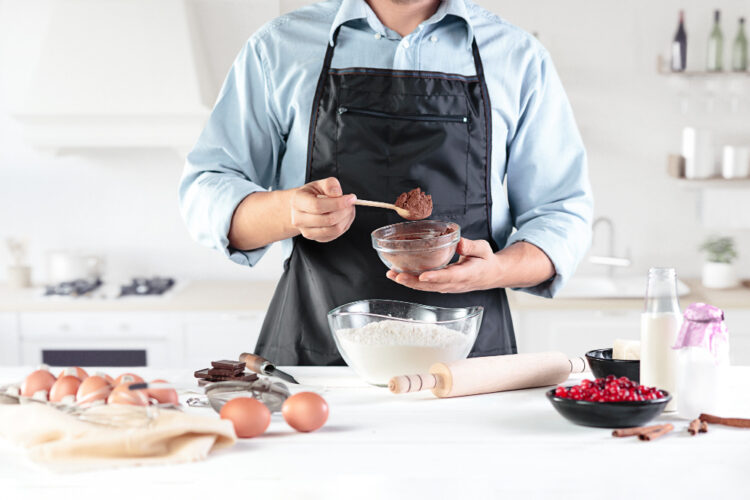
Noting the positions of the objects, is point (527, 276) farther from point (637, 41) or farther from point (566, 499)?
point (637, 41)

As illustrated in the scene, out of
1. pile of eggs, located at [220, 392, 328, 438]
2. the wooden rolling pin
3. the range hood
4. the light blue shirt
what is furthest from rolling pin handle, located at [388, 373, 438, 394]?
the range hood

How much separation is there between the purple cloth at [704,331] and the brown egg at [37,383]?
Answer: 922mm

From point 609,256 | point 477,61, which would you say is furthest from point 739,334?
point 477,61

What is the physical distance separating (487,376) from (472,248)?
26 cm

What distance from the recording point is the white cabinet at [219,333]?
131 inches

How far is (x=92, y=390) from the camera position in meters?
1.21

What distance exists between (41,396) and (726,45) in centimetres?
325

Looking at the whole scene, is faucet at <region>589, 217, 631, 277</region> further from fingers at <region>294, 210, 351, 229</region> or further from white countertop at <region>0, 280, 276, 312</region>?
fingers at <region>294, 210, 351, 229</region>

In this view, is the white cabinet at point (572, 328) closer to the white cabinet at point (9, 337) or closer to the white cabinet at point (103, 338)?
the white cabinet at point (103, 338)

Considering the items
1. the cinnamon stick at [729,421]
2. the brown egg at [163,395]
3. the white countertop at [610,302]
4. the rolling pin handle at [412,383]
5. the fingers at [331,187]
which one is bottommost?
the white countertop at [610,302]

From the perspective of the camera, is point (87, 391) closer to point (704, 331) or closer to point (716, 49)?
point (704, 331)

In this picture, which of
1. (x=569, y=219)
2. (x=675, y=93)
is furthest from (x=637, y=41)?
(x=569, y=219)

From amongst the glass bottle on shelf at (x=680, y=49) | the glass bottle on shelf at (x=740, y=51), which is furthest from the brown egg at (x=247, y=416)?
the glass bottle on shelf at (x=740, y=51)

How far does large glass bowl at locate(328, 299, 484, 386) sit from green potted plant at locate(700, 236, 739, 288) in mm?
2337
